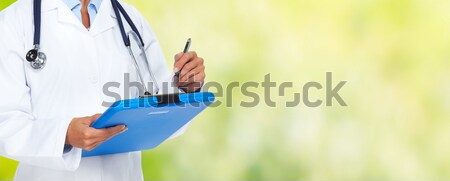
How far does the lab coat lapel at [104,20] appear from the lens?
1369 mm

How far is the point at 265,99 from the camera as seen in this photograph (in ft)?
7.35

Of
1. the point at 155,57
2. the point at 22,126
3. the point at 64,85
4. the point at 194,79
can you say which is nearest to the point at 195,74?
the point at 194,79

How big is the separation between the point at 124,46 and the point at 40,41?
0.66ft

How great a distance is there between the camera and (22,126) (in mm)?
1211

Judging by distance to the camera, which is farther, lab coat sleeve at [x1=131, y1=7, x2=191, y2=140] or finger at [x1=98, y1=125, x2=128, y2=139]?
lab coat sleeve at [x1=131, y1=7, x2=191, y2=140]

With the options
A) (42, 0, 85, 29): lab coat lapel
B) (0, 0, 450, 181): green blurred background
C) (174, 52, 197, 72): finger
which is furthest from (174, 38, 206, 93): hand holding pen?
(0, 0, 450, 181): green blurred background

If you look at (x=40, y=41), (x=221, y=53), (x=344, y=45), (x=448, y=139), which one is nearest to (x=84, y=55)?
(x=40, y=41)

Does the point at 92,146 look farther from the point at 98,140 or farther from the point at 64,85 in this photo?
the point at 64,85

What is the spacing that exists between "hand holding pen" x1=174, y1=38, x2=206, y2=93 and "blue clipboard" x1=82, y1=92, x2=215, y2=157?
12 cm

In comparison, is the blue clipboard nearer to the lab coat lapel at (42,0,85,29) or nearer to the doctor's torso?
the doctor's torso

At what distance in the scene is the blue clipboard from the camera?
1.06m

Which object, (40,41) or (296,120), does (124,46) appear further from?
(296,120)

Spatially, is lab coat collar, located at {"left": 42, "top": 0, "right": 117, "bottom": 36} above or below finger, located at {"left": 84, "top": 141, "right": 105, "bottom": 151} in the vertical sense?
above

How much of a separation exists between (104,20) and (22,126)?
316mm
